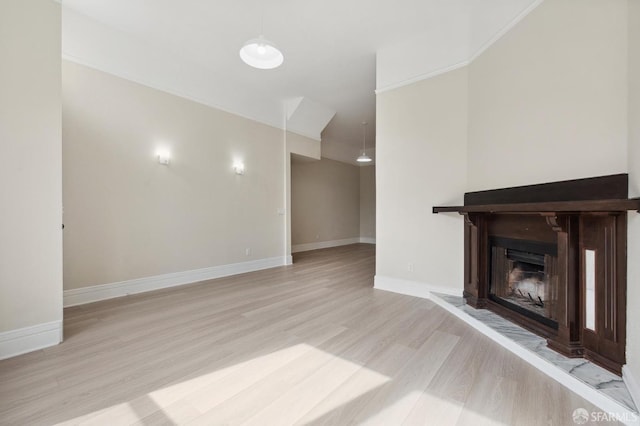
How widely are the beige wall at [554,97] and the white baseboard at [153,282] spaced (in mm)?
4406

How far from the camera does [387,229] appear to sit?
409 centimetres

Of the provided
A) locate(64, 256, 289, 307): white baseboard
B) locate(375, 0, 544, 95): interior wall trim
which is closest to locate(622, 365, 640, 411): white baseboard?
locate(375, 0, 544, 95): interior wall trim

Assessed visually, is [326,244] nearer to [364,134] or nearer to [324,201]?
[324,201]

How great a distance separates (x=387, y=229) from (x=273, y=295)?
2.01 m

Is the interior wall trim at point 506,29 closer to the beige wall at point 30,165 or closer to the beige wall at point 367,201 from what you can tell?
the beige wall at point 30,165

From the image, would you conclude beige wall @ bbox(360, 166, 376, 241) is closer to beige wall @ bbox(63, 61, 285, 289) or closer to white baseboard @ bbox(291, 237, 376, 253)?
white baseboard @ bbox(291, 237, 376, 253)

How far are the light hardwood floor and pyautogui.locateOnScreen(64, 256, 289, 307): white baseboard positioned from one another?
0.21m

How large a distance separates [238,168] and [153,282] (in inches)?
99.4

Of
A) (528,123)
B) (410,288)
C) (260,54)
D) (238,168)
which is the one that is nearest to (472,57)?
(528,123)

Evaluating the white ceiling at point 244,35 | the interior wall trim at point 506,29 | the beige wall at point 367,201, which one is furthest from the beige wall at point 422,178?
the beige wall at point 367,201

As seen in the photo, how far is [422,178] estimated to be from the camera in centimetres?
374

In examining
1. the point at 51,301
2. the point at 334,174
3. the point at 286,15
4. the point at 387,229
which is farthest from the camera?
the point at 334,174

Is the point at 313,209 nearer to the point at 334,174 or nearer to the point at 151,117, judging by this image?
the point at 334,174

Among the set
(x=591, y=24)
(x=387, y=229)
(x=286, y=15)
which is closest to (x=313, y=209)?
(x=387, y=229)
